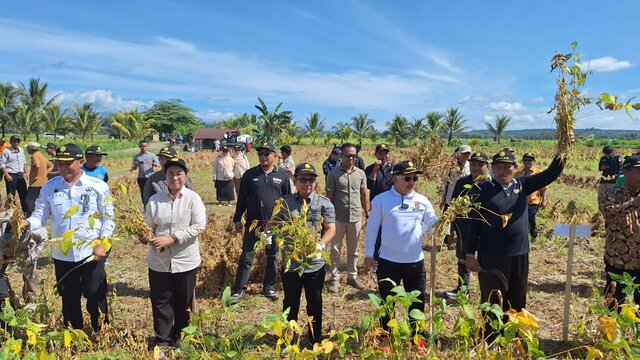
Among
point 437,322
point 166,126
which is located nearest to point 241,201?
point 437,322

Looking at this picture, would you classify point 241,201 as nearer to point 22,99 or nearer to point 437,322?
point 437,322

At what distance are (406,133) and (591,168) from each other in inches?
1144

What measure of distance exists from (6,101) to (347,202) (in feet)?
146

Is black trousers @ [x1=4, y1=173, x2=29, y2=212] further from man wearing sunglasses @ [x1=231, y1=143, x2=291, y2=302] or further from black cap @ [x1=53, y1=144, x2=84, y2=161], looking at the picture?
black cap @ [x1=53, y1=144, x2=84, y2=161]

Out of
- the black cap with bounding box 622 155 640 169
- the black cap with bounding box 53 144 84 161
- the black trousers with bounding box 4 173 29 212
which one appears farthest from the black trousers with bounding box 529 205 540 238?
the black trousers with bounding box 4 173 29 212

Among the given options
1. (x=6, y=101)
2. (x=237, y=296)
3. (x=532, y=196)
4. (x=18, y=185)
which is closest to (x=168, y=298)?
(x=237, y=296)

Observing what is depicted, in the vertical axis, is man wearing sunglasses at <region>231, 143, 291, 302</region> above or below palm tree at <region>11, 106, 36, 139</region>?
below

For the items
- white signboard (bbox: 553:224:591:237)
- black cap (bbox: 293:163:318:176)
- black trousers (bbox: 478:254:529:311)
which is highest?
black cap (bbox: 293:163:318:176)

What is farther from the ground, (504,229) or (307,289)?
(504,229)

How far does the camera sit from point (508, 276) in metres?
3.65

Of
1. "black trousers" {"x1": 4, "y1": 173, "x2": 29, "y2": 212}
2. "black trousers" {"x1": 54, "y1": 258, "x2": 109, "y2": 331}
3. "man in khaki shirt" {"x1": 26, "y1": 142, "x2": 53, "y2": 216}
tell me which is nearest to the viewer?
"black trousers" {"x1": 54, "y1": 258, "x2": 109, "y2": 331}

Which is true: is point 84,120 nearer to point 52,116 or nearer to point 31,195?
point 52,116

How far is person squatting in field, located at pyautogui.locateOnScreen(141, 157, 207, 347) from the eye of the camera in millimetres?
3562

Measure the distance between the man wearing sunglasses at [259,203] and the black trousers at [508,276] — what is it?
2389 mm
